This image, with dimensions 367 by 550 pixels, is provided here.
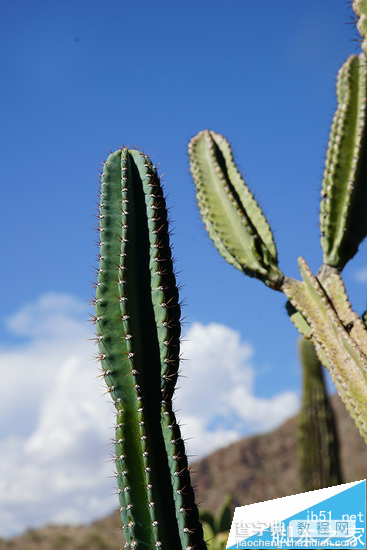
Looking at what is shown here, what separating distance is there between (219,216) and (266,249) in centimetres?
43

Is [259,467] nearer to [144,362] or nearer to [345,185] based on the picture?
[345,185]

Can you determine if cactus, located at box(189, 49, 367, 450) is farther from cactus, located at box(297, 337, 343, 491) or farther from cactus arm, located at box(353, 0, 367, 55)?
cactus, located at box(297, 337, 343, 491)

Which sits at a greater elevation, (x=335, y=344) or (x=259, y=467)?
(x=259, y=467)

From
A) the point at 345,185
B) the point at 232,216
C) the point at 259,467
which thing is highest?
the point at 259,467

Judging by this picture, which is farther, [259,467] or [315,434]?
[259,467]

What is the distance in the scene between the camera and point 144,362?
321cm

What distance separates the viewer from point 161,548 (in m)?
3.02

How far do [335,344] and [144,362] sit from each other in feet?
4.82

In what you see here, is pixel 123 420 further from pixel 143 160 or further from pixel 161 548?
pixel 143 160

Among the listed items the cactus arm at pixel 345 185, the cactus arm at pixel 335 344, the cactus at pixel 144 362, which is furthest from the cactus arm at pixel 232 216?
the cactus at pixel 144 362

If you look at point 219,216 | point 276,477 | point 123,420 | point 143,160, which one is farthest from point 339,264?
point 276,477

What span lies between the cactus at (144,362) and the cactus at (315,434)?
971 cm

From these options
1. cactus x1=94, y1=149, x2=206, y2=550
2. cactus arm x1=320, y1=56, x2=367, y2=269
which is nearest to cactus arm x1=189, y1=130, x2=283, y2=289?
cactus arm x1=320, y1=56, x2=367, y2=269

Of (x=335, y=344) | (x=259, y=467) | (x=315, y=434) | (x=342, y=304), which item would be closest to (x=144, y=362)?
(x=335, y=344)
